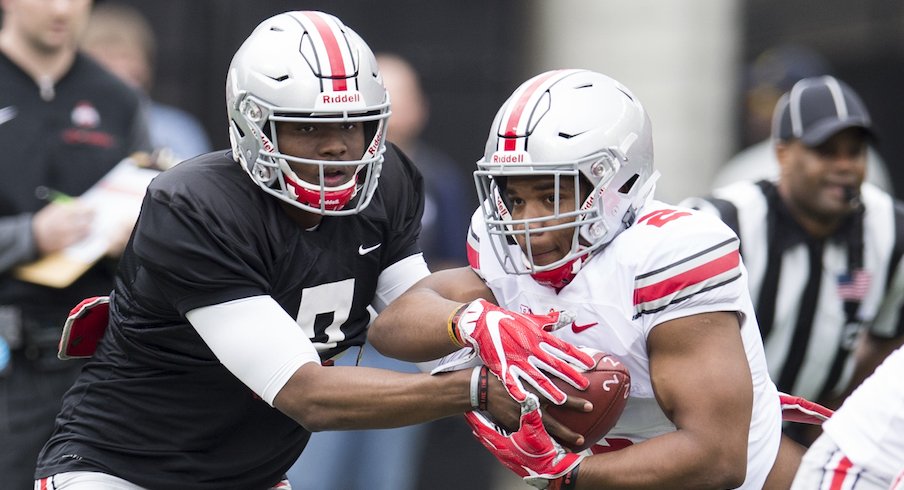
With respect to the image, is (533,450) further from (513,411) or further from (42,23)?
(42,23)

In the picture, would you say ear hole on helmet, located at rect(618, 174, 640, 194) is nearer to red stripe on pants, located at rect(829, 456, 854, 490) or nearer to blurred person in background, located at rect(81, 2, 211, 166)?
red stripe on pants, located at rect(829, 456, 854, 490)

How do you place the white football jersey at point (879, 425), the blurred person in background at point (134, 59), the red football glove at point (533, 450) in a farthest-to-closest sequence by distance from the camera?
the blurred person in background at point (134, 59), the red football glove at point (533, 450), the white football jersey at point (879, 425)

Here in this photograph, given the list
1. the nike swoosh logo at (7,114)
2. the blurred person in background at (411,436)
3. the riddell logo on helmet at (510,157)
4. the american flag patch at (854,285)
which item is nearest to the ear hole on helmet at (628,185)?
the riddell logo on helmet at (510,157)

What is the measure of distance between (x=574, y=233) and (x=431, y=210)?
3.05 meters

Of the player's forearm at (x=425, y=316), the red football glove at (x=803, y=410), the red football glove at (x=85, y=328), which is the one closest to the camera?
the player's forearm at (x=425, y=316)

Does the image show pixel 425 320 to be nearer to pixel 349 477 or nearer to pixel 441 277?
pixel 441 277

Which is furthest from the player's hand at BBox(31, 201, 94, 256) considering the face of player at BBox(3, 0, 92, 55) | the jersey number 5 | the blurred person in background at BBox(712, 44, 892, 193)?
the blurred person in background at BBox(712, 44, 892, 193)

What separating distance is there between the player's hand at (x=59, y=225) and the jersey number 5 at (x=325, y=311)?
4.53ft

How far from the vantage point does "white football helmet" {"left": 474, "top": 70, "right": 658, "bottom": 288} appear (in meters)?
3.15

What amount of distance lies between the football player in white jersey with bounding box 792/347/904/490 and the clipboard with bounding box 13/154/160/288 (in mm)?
2446

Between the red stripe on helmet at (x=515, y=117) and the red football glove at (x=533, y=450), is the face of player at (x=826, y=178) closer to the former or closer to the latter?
the red stripe on helmet at (x=515, y=117)

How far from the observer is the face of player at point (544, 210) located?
3183mm

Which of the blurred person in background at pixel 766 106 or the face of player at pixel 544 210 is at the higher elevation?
the face of player at pixel 544 210

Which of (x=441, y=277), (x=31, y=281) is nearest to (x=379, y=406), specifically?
(x=441, y=277)
